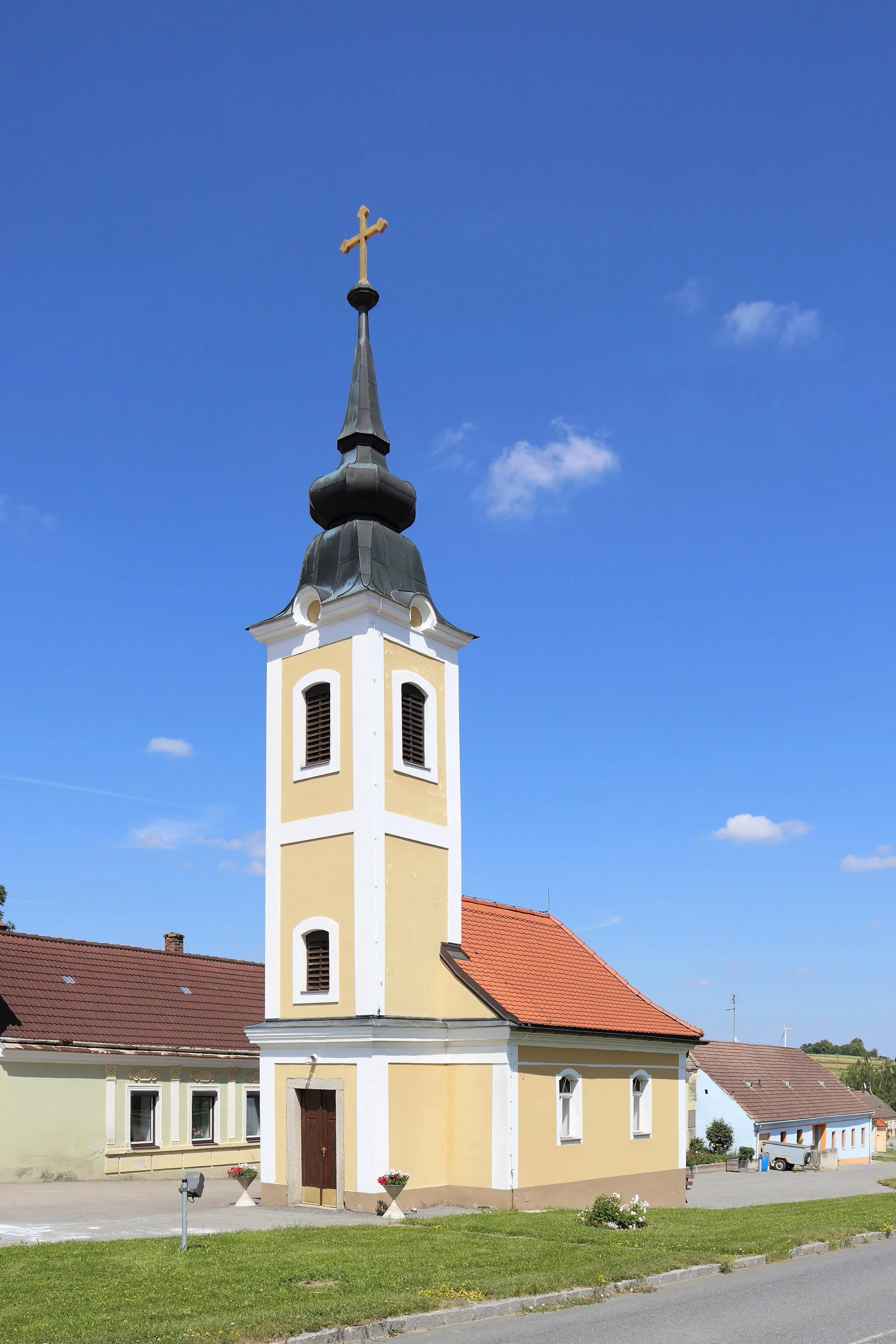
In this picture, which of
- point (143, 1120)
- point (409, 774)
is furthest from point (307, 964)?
point (143, 1120)

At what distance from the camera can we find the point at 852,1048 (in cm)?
16700

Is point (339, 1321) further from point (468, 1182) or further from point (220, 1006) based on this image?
point (220, 1006)

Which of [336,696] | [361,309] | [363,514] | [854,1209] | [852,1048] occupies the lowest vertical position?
[852,1048]

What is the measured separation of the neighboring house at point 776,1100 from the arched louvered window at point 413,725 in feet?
112

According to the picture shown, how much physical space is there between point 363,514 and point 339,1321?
17.4 m

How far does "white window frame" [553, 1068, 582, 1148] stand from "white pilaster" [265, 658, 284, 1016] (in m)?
5.73

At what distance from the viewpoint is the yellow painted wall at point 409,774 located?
2441cm

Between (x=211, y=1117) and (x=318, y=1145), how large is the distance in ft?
33.0

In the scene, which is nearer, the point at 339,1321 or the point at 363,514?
the point at 339,1321

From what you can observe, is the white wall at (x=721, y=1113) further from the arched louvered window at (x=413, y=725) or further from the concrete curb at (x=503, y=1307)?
the concrete curb at (x=503, y=1307)

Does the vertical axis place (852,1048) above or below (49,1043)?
below

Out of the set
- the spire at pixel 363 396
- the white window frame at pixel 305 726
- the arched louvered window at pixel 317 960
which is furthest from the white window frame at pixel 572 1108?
the spire at pixel 363 396

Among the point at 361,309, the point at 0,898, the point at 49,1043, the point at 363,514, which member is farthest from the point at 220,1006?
the point at 361,309

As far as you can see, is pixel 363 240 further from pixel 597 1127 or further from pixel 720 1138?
pixel 720 1138
